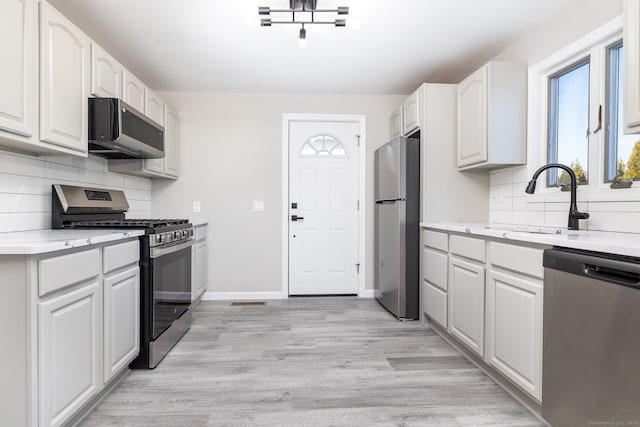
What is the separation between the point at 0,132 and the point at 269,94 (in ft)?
9.04

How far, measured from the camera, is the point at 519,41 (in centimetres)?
278

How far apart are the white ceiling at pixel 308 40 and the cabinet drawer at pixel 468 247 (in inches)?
60.6

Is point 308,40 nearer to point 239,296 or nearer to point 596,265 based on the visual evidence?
point 596,265

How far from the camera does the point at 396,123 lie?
382 cm

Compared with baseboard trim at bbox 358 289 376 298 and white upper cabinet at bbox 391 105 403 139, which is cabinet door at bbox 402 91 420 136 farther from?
baseboard trim at bbox 358 289 376 298

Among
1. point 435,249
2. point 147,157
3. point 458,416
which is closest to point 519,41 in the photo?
point 435,249

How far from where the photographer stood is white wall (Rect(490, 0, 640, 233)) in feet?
6.46

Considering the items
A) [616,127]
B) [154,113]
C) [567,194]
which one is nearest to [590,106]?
[616,127]

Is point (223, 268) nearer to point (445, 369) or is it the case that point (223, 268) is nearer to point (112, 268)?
point (112, 268)

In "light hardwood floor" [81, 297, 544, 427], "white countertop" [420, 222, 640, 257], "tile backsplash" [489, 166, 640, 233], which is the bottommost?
"light hardwood floor" [81, 297, 544, 427]

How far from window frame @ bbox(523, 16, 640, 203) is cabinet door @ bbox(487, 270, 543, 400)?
31.4 inches

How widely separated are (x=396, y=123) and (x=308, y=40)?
4.79 ft

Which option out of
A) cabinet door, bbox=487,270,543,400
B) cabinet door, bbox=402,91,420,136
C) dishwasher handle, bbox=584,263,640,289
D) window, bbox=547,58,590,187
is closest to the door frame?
cabinet door, bbox=402,91,420,136

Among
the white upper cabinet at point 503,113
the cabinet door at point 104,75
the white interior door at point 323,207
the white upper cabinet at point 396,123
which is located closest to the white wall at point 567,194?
the white upper cabinet at point 503,113
